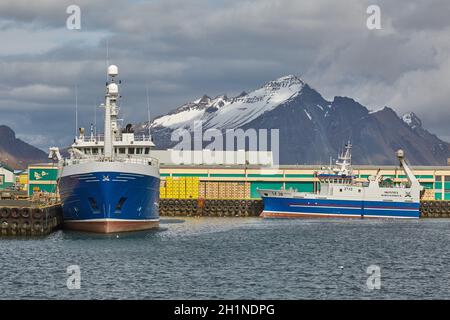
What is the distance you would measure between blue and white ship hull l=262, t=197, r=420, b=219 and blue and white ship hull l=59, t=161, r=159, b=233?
159 feet

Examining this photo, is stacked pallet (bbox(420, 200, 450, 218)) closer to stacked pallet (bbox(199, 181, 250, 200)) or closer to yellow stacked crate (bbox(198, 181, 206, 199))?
stacked pallet (bbox(199, 181, 250, 200))

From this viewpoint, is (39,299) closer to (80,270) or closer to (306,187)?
(80,270)

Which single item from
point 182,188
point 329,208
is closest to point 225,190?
point 182,188

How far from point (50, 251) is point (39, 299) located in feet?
67.7

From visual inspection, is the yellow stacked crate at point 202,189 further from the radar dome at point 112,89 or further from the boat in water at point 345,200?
the radar dome at point 112,89

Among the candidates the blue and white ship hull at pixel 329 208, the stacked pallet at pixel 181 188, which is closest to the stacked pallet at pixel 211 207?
the stacked pallet at pixel 181 188

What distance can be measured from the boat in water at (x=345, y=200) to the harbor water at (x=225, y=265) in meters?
39.7

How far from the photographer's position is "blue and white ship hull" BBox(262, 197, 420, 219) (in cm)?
13000

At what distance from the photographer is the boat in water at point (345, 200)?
130250 mm

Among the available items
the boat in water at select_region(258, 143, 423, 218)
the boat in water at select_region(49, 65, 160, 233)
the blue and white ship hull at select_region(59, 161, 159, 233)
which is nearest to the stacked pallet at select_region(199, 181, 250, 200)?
the boat in water at select_region(258, 143, 423, 218)

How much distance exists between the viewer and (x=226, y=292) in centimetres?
4938

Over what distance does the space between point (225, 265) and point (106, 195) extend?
784 inches

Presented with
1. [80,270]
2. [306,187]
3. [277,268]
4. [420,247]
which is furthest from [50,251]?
[306,187]

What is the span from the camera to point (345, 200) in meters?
131
